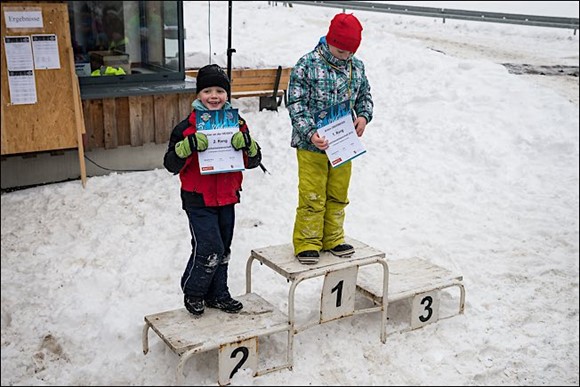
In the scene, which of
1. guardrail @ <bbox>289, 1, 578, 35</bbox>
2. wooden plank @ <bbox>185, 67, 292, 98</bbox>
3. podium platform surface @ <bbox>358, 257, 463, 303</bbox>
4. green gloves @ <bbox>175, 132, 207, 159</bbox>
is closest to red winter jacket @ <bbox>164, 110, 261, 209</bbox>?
green gloves @ <bbox>175, 132, 207, 159</bbox>

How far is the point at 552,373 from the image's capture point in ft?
17.2

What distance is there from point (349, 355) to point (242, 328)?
3.16 ft

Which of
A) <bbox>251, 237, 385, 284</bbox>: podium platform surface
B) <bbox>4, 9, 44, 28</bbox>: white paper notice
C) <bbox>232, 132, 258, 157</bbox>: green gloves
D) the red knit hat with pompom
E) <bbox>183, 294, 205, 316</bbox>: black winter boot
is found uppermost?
the red knit hat with pompom

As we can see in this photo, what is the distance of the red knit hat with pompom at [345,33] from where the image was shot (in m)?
4.79

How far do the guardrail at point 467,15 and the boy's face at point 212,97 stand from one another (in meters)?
20.5

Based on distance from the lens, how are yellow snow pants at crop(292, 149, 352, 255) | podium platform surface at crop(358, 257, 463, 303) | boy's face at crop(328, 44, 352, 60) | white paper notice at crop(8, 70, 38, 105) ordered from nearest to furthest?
1. boy's face at crop(328, 44, 352, 60)
2. yellow snow pants at crop(292, 149, 352, 255)
3. podium platform surface at crop(358, 257, 463, 303)
4. white paper notice at crop(8, 70, 38, 105)

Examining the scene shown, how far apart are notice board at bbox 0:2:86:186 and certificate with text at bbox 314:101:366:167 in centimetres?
384

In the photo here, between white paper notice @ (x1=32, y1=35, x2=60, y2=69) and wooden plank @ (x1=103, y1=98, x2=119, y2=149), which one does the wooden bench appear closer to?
wooden plank @ (x1=103, y1=98, x2=119, y2=149)

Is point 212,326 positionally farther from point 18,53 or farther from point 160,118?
point 160,118

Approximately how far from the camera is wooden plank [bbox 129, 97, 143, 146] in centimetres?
855

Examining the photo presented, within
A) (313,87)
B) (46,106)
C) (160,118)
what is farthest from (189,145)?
(160,118)

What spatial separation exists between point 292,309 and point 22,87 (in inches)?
177

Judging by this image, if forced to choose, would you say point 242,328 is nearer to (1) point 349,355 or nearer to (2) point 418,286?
(1) point 349,355

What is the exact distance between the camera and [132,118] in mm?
8555
